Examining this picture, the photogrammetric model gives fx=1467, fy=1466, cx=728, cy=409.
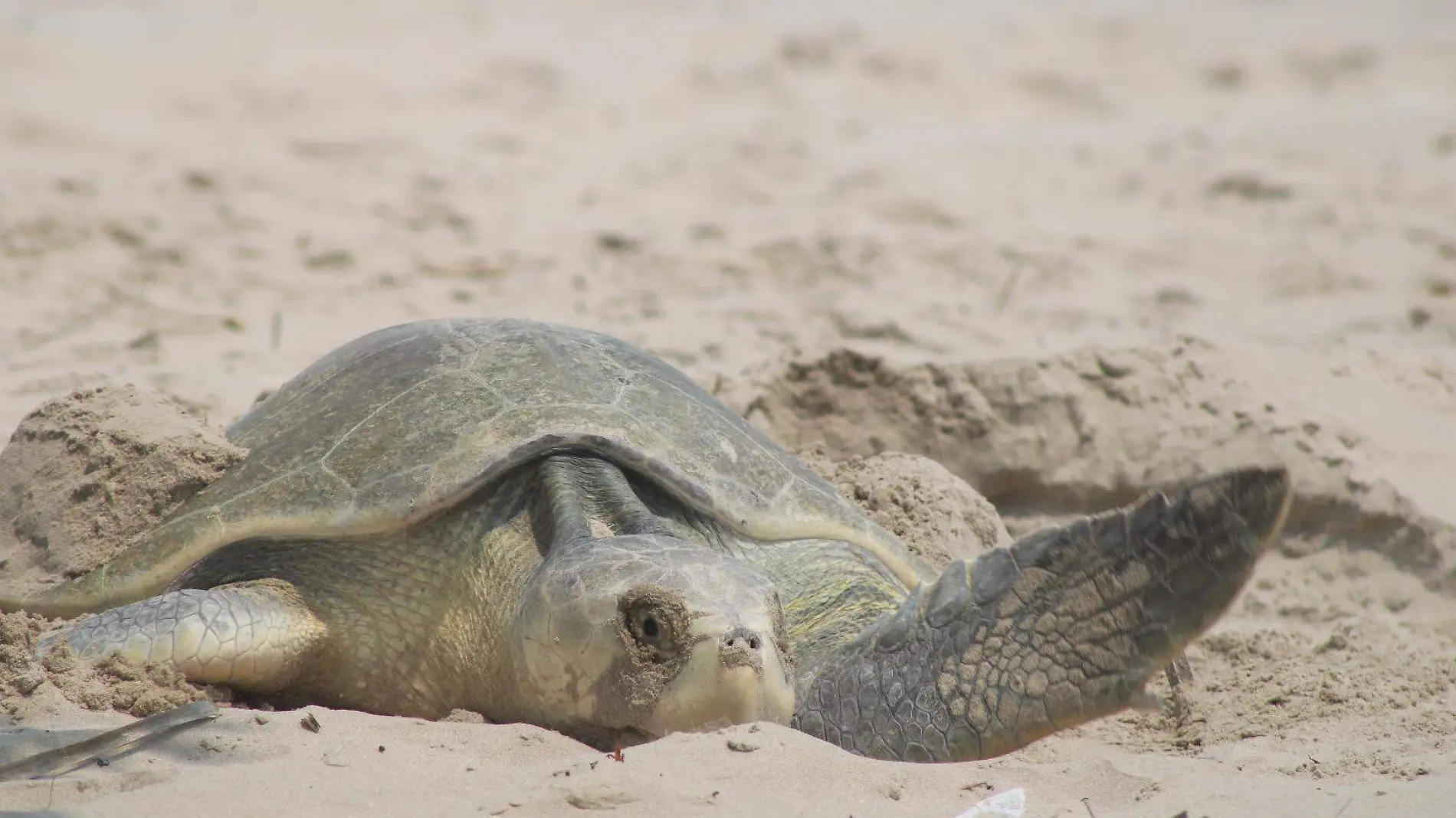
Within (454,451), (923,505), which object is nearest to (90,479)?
(454,451)

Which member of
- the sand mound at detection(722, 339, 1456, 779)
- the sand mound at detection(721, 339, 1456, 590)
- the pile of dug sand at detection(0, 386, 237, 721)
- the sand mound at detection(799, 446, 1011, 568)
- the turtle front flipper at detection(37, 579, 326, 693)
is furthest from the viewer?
the sand mound at detection(721, 339, 1456, 590)

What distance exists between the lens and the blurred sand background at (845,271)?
2412 millimetres

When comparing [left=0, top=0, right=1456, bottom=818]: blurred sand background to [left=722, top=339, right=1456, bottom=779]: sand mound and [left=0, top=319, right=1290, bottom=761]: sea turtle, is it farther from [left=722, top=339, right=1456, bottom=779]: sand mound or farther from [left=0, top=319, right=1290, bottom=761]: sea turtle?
[left=0, top=319, right=1290, bottom=761]: sea turtle

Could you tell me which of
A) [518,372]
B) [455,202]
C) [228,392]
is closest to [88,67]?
[455,202]

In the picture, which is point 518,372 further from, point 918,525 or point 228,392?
point 228,392

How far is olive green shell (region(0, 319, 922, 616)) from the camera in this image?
9.96 ft

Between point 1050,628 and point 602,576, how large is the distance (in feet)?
2.53

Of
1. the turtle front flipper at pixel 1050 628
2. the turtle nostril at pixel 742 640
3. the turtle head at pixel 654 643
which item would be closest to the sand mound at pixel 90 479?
the turtle head at pixel 654 643

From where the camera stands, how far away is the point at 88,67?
26.7 feet

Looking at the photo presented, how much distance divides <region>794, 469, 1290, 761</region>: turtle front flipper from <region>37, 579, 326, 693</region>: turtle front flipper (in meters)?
1.04

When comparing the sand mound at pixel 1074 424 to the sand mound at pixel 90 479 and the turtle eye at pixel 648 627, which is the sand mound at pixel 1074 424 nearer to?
the sand mound at pixel 90 479

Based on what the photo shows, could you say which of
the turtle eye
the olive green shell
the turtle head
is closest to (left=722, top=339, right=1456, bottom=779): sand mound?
the olive green shell

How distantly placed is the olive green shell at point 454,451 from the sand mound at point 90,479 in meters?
0.05

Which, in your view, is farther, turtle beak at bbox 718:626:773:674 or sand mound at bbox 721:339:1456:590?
sand mound at bbox 721:339:1456:590
